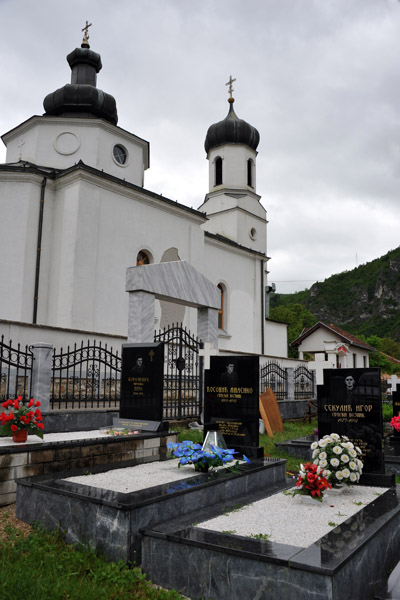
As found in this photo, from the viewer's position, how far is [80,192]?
15.0 metres

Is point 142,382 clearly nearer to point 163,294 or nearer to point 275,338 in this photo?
point 163,294

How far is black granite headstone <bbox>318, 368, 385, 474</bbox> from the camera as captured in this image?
5652mm

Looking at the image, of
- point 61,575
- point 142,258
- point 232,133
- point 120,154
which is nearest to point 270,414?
point 61,575

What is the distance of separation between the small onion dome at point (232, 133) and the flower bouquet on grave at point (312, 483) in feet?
73.0

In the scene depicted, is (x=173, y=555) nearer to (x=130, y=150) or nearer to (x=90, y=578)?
(x=90, y=578)

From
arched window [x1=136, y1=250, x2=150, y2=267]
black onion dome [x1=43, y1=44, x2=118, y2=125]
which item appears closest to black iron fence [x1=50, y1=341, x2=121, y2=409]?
arched window [x1=136, y1=250, x2=150, y2=267]

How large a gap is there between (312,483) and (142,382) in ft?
12.7

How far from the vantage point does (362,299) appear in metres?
75.1

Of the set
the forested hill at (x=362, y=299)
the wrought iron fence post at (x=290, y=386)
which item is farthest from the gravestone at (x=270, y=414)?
the forested hill at (x=362, y=299)

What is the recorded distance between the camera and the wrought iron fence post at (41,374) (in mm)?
8781

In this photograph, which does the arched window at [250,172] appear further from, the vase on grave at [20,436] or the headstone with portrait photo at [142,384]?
the vase on grave at [20,436]

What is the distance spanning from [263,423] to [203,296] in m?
3.29

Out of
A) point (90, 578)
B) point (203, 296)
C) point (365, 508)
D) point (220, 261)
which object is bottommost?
point (90, 578)

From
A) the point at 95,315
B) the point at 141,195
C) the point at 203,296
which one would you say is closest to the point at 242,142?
the point at 141,195
